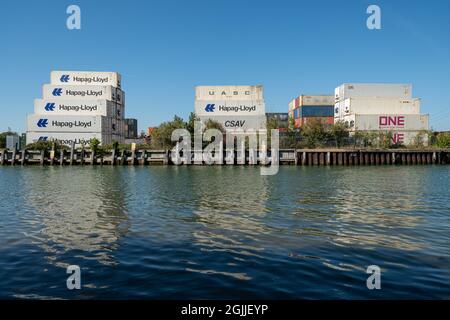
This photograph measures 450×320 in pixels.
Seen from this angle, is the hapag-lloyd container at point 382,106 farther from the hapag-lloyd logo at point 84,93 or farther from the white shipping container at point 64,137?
the hapag-lloyd logo at point 84,93

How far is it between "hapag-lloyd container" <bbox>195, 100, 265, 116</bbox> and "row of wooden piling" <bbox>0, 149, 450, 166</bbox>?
23795mm

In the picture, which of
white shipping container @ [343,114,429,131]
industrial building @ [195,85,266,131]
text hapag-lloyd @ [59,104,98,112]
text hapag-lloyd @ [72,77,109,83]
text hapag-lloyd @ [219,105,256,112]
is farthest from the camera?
text hapag-lloyd @ [72,77,109,83]

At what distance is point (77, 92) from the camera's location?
93875 mm

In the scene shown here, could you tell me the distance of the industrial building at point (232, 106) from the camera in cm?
8631

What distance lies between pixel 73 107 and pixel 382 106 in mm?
71985

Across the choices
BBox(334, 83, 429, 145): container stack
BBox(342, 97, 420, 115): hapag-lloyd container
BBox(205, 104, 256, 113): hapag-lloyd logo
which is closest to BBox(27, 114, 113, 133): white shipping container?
BBox(205, 104, 256, 113): hapag-lloyd logo

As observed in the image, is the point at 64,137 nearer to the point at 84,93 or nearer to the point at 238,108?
the point at 84,93

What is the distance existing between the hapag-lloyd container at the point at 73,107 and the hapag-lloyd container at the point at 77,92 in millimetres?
2007

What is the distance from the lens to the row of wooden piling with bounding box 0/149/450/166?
62.2 m

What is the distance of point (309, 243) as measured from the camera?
Answer: 1138cm

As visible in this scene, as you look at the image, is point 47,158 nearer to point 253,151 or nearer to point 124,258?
point 253,151

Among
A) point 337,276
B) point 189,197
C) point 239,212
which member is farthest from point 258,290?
point 189,197

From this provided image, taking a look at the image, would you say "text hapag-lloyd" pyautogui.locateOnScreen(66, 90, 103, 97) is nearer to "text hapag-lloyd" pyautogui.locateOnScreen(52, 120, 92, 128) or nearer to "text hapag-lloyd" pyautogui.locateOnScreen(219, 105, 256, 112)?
"text hapag-lloyd" pyautogui.locateOnScreen(52, 120, 92, 128)

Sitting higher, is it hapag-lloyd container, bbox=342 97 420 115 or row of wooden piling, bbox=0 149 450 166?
hapag-lloyd container, bbox=342 97 420 115
